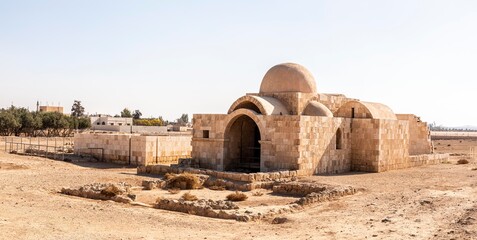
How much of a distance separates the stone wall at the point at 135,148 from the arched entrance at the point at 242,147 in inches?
180

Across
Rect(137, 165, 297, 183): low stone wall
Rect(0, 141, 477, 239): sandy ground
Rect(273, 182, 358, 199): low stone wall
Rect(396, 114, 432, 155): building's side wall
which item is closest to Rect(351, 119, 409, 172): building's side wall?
Rect(137, 165, 297, 183): low stone wall

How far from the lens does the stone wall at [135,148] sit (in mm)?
22766

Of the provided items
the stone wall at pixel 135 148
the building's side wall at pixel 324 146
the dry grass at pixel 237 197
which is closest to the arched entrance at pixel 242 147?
the building's side wall at pixel 324 146

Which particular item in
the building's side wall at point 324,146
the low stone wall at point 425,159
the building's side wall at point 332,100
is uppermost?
the building's side wall at point 332,100

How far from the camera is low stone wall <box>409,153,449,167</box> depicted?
2488 centimetres

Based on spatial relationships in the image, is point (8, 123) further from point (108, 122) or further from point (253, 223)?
point (253, 223)

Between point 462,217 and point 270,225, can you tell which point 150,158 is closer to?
point 270,225

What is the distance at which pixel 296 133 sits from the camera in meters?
18.4

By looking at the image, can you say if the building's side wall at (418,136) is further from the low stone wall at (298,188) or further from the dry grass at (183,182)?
the dry grass at (183,182)

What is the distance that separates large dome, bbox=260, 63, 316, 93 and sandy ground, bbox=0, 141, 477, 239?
731 cm

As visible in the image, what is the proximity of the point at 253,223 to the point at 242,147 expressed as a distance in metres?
11.3

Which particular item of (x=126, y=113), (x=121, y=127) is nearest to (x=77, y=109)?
(x=126, y=113)

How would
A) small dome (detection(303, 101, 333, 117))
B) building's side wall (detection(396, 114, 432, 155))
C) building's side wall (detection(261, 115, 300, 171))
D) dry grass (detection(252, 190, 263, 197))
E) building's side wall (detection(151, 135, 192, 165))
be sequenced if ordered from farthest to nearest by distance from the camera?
building's side wall (detection(396, 114, 432, 155))
building's side wall (detection(151, 135, 192, 165))
small dome (detection(303, 101, 333, 117))
building's side wall (detection(261, 115, 300, 171))
dry grass (detection(252, 190, 263, 197))

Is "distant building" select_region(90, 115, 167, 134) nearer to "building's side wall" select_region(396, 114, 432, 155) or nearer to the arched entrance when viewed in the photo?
"building's side wall" select_region(396, 114, 432, 155)
